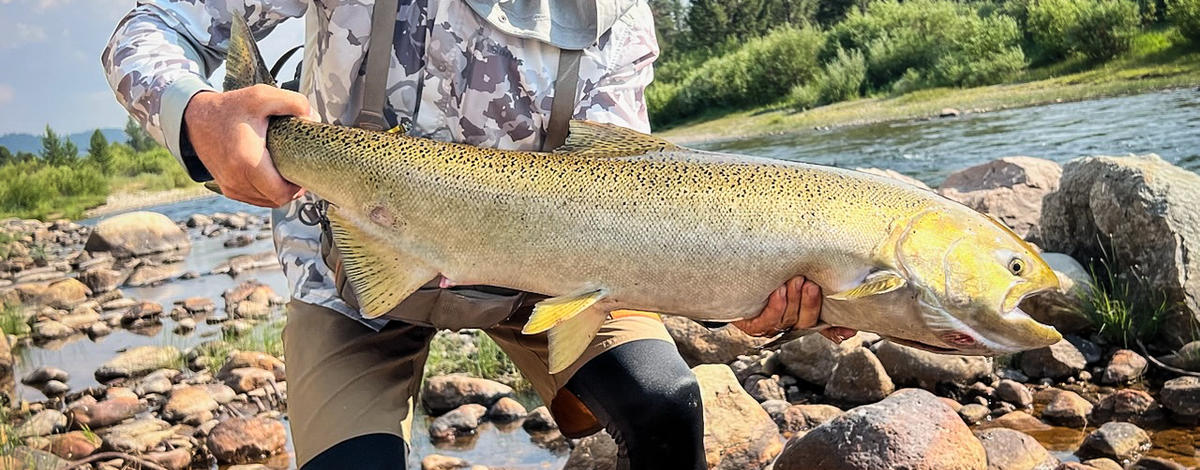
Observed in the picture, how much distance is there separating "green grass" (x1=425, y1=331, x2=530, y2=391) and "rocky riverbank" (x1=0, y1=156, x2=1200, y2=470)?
0.28 m

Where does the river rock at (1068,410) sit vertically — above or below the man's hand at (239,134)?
below

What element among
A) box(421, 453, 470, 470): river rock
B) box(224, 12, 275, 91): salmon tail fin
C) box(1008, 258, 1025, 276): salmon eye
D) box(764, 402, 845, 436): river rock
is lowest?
box(764, 402, 845, 436): river rock

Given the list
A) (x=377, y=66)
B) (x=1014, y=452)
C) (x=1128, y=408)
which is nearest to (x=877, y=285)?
(x=377, y=66)

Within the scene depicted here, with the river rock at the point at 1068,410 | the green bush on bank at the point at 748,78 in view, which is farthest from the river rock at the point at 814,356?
the green bush on bank at the point at 748,78

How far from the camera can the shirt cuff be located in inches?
99.0

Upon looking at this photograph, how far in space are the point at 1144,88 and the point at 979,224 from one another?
82.3ft

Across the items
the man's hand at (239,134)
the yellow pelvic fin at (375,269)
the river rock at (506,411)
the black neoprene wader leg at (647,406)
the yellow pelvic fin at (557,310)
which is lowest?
the river rock at (506,411)

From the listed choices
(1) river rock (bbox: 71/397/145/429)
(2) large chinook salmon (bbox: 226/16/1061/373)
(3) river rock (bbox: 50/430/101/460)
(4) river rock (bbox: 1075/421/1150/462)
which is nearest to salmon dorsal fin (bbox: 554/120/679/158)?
(2) large chinook salmon (bbox: 226/16/1061/373)

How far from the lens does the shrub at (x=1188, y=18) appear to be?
28953 mm

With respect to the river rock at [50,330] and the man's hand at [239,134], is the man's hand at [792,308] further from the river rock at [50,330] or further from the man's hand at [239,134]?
the river rock at [50,330]

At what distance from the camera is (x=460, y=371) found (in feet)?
23.6

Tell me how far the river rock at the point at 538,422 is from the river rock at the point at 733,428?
1141 millimetres

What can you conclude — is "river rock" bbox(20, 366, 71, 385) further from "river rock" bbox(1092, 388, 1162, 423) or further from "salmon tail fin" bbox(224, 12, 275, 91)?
"river rock" bbox(1092, 388, 1162, 423)

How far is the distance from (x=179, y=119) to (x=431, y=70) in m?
0.83
